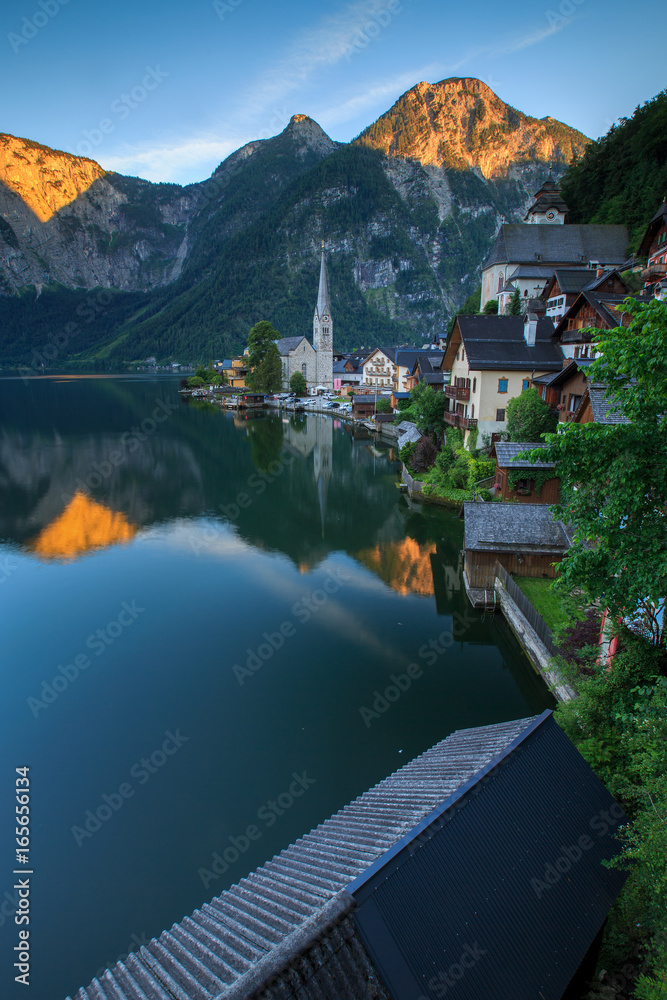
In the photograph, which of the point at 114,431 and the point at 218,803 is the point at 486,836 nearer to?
the point at 218,803

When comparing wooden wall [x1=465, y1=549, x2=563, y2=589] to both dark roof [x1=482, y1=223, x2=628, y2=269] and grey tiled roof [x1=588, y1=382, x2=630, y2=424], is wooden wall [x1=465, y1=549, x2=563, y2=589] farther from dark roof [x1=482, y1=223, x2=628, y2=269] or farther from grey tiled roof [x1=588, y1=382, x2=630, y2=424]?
dark roof [x1=482, y1=223, x2=628, y2=269]

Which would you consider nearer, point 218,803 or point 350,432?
point 218,803

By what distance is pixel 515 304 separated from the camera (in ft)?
171

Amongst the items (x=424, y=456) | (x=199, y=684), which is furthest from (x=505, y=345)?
(x=199, y=684)

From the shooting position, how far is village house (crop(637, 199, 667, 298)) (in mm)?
32931

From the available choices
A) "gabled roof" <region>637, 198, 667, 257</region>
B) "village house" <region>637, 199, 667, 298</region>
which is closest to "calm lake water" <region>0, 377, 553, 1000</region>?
"village house" <region>637, 199, 667, 298</region>

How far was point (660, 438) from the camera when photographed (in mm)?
8180

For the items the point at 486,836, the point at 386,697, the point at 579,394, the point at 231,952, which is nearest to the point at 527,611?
the point at 386,697

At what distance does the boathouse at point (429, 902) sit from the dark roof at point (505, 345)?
3150cm

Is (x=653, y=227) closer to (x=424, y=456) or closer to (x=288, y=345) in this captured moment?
(x=424, y=456)

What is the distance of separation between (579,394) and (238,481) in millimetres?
28151

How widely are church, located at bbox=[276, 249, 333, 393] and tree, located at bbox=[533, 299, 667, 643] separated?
10963 cm

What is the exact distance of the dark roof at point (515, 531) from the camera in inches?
821

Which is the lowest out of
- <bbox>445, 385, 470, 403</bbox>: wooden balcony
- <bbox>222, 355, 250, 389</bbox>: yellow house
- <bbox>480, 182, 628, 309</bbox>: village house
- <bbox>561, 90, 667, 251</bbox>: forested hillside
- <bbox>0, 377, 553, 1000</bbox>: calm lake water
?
<bbox>0, 377, 553, 1000</bbox>: calm lake water
